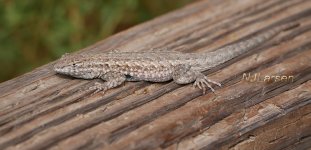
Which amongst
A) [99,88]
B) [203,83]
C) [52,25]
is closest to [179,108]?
[203,83]

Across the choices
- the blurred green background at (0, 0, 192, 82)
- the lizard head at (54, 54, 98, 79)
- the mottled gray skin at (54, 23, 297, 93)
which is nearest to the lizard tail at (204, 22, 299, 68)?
the mottled gray skin at (54, 23, 297, 93)

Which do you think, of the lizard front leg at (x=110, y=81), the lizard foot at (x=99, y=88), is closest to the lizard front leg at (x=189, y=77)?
the lizard front leg at (x=110, y=81)

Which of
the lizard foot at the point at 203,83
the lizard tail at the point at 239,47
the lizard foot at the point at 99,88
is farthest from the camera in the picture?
the lizard tail at the point at 239,47

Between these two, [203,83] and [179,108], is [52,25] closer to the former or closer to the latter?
[203,83]

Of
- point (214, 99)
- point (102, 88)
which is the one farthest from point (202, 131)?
point (102, 88)

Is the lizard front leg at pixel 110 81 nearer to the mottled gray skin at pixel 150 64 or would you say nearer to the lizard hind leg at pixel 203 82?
the mottled gray skin at pixel 150 64
